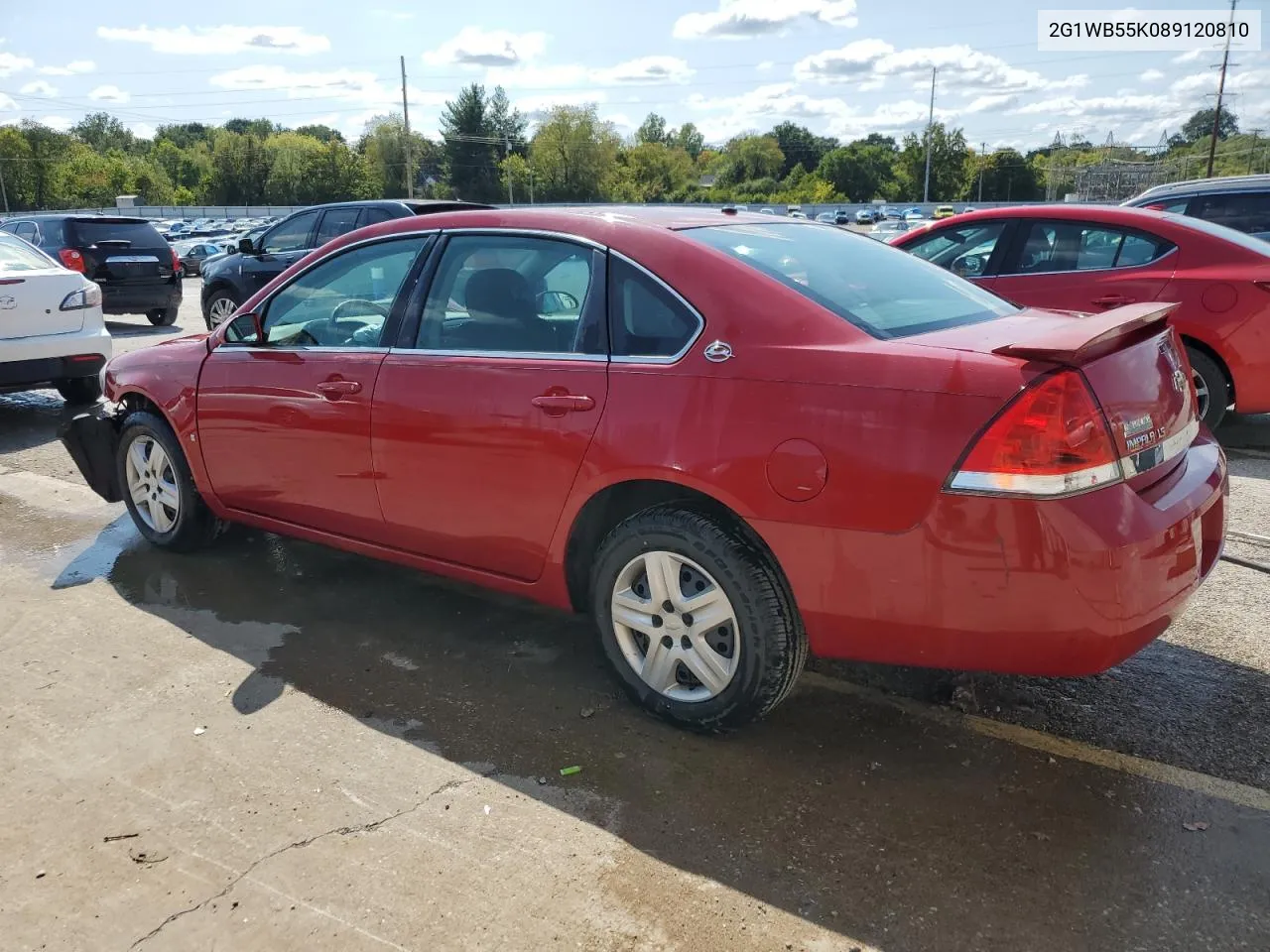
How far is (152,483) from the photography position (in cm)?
495

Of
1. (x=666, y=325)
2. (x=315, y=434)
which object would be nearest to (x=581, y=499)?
(x=666, y=325)

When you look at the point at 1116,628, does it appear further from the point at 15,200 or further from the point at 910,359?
the point at 15,200

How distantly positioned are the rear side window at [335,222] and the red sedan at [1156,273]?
22.6ft

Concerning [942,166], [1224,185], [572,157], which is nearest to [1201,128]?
[942,166]

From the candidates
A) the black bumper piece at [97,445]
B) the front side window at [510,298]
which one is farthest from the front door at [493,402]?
the black bumper piece at [97,445]

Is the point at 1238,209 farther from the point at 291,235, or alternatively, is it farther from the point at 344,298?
the point at 291,235

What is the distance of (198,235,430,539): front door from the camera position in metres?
3.88

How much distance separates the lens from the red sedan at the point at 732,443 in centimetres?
255

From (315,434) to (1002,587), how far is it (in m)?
2.69

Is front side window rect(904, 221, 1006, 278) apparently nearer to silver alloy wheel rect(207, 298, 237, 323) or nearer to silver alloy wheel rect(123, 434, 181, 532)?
silver alloy wheel rect(123, 434, 181, 532)

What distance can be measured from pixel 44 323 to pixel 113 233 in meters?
6.58

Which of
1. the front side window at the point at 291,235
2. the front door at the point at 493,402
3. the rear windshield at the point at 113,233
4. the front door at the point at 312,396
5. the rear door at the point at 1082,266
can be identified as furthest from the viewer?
the rear windshield at the point at 113,233

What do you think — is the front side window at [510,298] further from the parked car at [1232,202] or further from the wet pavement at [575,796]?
the parked car at [1232,202]

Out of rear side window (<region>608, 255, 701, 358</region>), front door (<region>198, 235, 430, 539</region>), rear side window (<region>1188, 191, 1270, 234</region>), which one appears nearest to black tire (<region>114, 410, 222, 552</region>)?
front door (<region>198, 235, 430, 539</region>)
